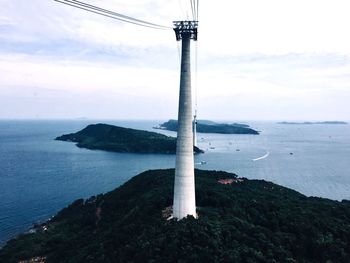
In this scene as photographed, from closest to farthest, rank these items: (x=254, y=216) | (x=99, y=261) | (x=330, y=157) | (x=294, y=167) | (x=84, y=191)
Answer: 1. (x=99, y=261)
2. (x=254, y=216)
3. (x=84, y=191)
4. (x=294, y=167)
5. (x=330, y=157)

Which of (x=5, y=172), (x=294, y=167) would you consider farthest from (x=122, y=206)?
(x=294, y=167)

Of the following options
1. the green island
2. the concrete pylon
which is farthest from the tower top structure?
the green island

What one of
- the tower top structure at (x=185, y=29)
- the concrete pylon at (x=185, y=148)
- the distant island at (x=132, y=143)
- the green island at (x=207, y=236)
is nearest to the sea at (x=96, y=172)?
the distant island at (x=132, y=143)

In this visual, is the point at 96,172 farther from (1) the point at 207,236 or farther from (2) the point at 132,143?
(1) the point at 207,236

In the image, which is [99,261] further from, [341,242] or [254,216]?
[341,242]

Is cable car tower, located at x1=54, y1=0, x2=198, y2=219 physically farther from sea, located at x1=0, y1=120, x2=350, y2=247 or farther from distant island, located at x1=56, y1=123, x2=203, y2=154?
distant island, located at x1=56, y1=123, x2=203, y2=154

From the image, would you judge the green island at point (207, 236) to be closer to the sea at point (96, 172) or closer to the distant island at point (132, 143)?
the sea at point (96, 172)
